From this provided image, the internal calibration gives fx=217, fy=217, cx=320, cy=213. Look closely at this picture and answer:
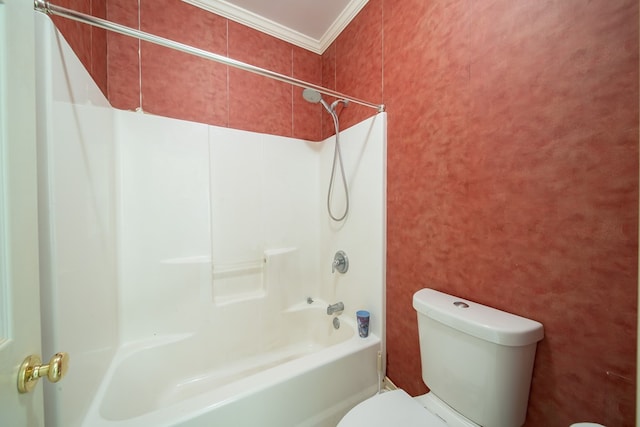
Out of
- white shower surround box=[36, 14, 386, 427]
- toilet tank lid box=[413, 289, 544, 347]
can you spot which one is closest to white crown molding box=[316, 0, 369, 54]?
white shower surround box=[36, 14, 386, 427]

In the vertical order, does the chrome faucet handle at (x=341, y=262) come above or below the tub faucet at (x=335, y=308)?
above

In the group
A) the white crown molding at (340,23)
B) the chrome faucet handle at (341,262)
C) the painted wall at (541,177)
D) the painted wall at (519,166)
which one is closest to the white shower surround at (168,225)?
the chrome faucet handle at (341,262)

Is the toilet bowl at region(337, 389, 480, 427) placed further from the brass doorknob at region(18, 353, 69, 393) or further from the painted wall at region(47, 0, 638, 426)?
the brass doorknob at region(18, 353, 69, 393)

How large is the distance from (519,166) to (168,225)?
5.77 ft

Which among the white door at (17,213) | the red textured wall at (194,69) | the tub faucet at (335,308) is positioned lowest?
the tub faucet at (335,308)

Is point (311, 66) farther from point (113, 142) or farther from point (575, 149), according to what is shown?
point (575, 149)

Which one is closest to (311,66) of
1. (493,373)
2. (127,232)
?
(127,232)

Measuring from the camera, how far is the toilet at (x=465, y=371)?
68 cm

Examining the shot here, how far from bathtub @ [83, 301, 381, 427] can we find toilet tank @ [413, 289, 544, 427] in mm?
445

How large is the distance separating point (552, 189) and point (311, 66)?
6.10ft

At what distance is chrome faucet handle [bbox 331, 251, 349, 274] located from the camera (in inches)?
59.7

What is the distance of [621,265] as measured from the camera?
1.84 feet

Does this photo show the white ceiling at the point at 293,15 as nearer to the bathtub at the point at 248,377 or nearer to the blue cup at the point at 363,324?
the blue cup at the point at 363,324

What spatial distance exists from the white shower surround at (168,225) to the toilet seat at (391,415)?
0.40 meters
